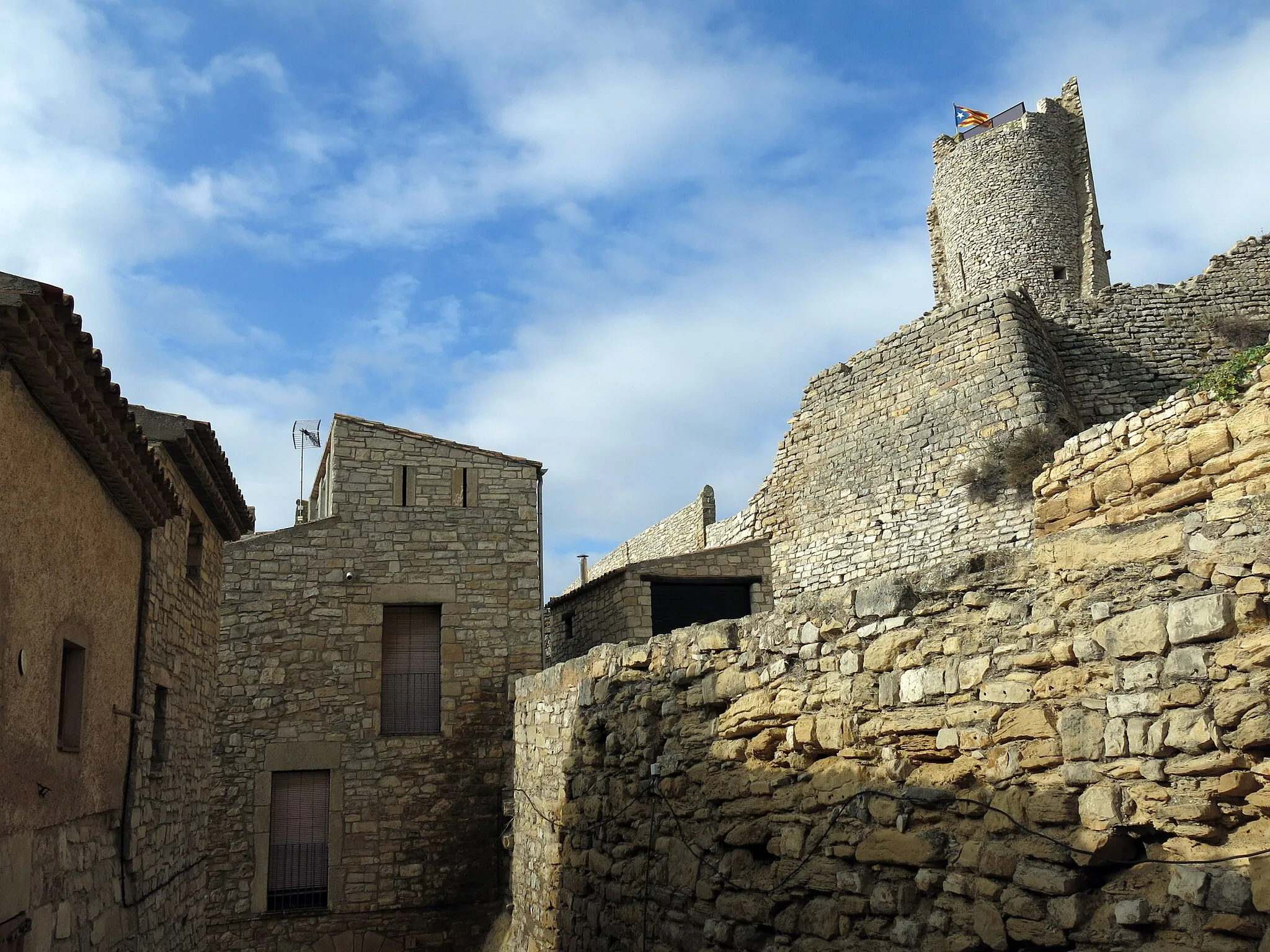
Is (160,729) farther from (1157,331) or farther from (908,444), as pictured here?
(1157,331)

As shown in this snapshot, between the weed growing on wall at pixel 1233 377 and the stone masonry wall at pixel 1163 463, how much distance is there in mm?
50

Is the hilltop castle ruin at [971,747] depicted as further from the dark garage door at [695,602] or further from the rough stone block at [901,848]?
the dark garage door at [695,602]

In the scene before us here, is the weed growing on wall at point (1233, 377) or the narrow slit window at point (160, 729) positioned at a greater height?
the weed growing on wall at point (1233, 377)

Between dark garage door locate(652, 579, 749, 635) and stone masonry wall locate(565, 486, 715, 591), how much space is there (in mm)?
→ 2381

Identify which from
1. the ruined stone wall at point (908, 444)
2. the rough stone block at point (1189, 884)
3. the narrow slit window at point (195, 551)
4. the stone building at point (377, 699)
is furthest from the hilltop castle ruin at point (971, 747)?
the ruined stone wall at point (908, 444)

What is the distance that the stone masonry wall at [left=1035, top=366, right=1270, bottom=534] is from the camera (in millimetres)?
4469

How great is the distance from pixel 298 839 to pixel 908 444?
1016 centimetres

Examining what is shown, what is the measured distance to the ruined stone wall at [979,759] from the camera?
3.66 metres

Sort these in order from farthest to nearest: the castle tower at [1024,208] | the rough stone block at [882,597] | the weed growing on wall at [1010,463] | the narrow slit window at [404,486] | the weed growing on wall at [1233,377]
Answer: the castle tower at [1024,208]
the narrow slit window at [404,486]
the weed growing on wall at [1010,463]
the rough stone block at [882,597]
the weed growing on wall at [1233,377]

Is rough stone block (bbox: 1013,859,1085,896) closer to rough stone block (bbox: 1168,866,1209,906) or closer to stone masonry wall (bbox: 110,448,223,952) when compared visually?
rough stone block (bbox: 1168,866,1209,906)

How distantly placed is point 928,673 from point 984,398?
1134cm

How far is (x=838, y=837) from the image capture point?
5.21m

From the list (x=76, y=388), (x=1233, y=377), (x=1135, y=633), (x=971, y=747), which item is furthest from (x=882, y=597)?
(x=76, y=388)

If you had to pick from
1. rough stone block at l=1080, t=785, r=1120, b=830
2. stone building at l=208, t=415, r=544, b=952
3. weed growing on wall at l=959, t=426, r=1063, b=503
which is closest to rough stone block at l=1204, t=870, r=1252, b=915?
rough stone block at l=1080, t=785, r=1120, b=830
